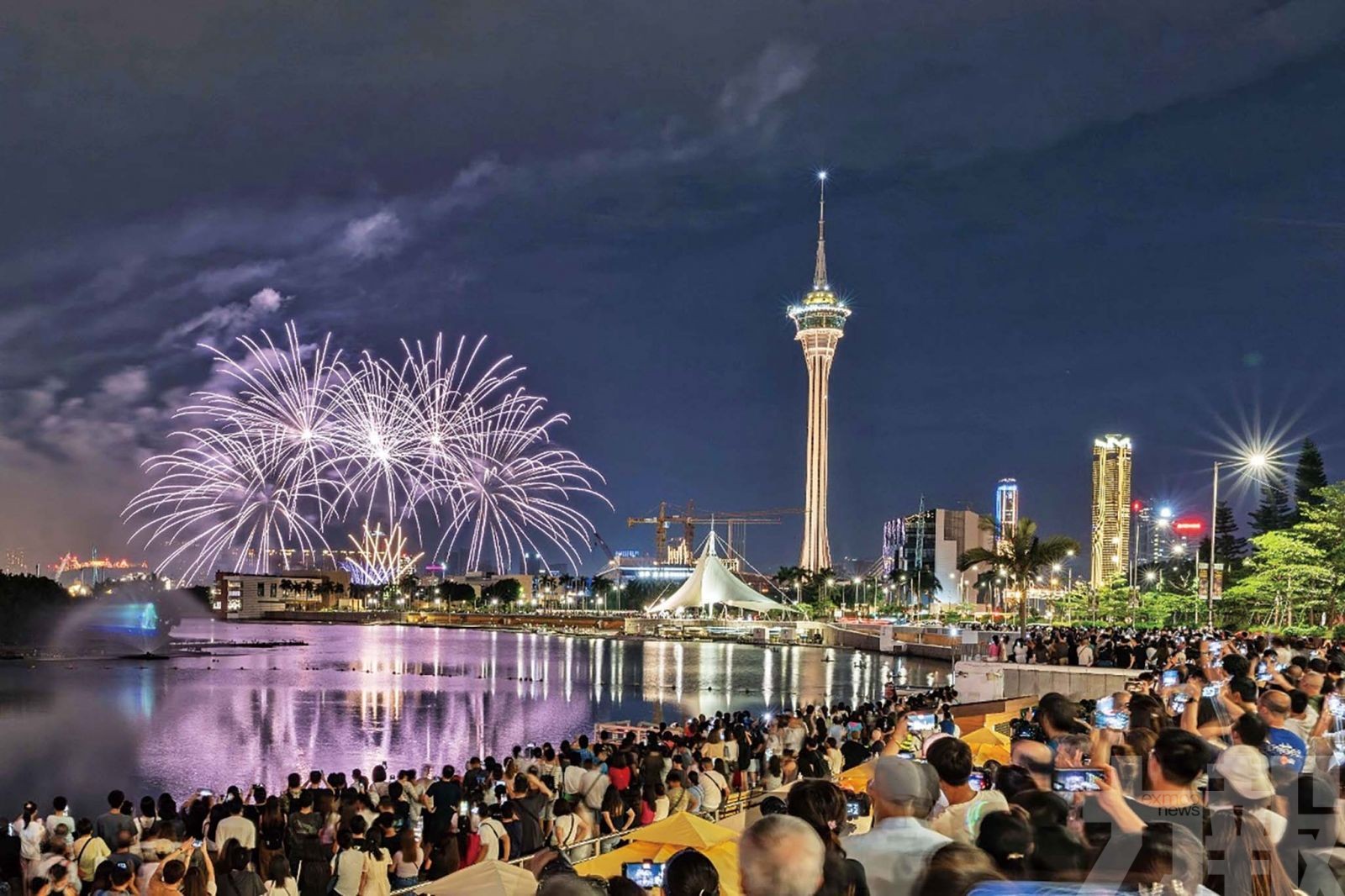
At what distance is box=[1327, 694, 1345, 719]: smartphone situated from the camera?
9.12 meters

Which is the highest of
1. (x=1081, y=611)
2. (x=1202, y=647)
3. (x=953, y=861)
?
(x=953, y=861)

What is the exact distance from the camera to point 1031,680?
27.6m

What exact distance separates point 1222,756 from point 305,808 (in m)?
9.04

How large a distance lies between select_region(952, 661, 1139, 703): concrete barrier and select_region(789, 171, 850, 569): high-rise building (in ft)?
462

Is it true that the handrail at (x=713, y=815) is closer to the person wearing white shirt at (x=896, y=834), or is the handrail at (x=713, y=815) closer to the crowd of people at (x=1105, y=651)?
the person wearing white shirt at (x=896, y=834)

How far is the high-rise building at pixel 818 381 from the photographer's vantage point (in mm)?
171625

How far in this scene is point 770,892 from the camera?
3441 mm

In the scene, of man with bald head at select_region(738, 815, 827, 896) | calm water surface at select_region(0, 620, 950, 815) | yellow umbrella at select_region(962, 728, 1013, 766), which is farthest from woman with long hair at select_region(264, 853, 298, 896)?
calm water surface at select_region(0, 620, 950, 815)

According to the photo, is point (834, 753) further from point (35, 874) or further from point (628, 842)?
point (35, 874)

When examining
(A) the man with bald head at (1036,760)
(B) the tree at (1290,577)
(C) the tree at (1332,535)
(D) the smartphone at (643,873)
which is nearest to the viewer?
(A) the man with bald head at (1036,760)

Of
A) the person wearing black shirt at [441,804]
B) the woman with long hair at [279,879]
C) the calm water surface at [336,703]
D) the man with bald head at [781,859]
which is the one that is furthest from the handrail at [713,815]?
the calm water surface at [336,703]

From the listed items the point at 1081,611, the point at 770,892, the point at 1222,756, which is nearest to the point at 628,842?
the point at 1222,756

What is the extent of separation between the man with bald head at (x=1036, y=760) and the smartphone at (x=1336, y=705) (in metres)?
3.98

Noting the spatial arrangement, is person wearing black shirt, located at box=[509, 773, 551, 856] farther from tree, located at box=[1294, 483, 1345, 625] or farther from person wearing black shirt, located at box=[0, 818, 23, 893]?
tree, located at box=[1294, 483, 1345, 625]
